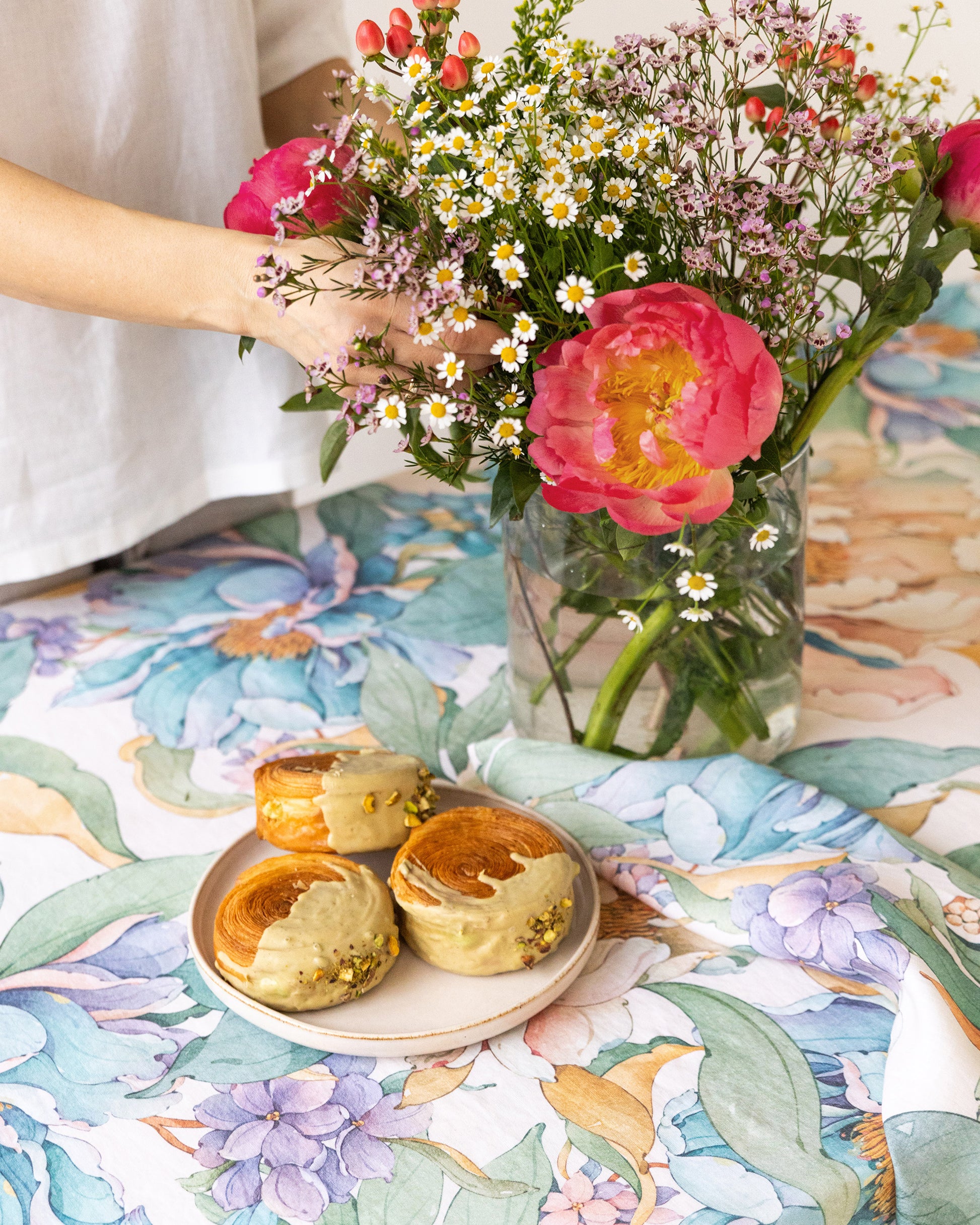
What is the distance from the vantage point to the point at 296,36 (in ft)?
2.59

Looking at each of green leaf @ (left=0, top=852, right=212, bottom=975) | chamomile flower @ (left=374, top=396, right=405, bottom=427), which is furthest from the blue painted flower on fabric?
chamomile flower @ (left=374, top=396, right=405, bottom=427)

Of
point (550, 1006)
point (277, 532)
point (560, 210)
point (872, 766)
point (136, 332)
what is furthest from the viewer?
point (277, 532)

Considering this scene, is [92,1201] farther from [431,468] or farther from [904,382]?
[904,382]

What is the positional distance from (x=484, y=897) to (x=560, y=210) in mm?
282

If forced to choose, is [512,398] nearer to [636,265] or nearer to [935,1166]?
[636,265]

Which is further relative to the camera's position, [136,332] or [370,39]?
[136,332]

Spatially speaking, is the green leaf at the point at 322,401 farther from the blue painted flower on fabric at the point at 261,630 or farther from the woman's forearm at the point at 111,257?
the blue painted flower on fabric at the point at 261,630

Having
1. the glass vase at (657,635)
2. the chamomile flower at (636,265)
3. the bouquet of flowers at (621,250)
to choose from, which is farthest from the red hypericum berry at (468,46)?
the glass vase at (657,635)

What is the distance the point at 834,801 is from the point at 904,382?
652mm

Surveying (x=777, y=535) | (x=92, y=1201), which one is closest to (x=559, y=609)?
(x=777, y=535)

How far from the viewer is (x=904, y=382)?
110 cm

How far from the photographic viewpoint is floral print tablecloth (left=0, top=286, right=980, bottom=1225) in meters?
0.43

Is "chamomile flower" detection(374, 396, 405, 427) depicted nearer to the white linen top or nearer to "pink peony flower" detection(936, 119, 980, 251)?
"pink peony flower" detection(936, 119, 980, 251)

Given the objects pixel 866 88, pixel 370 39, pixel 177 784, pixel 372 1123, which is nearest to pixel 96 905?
pixel 177 784
